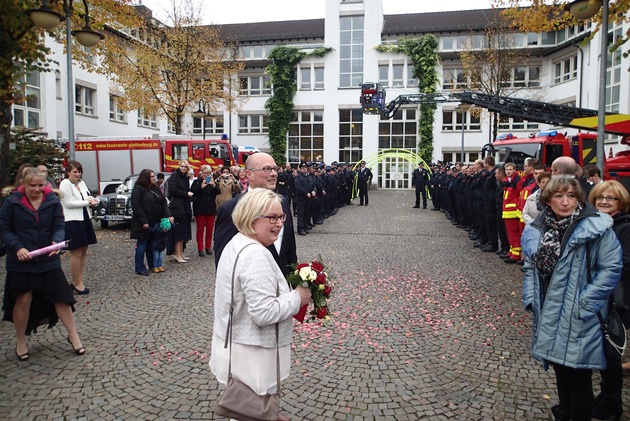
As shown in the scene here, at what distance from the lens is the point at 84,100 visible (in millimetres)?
29453

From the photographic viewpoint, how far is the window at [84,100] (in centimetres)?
2905

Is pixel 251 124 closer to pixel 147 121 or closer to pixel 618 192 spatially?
pixel 147 121

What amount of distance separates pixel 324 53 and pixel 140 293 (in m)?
34.3

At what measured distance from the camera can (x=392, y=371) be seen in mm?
4473

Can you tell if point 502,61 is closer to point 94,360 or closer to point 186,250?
point 186,250

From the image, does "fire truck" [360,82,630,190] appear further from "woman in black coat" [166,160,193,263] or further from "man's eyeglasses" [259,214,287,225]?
"man's eyeglasses" [259,214,287,225]

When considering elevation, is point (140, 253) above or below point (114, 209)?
below

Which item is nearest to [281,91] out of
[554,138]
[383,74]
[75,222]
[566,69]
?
[383,74]

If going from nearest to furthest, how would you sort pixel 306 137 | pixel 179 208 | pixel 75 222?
pixel 75 222 < pixel 179 208 < pixel 306 137

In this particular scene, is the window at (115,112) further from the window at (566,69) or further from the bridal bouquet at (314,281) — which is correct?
the bridal bouquet at (314,281)

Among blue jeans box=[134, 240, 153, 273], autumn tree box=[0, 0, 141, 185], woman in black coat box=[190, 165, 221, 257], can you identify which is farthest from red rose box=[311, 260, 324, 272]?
autumn tree box=[0, 0, 141, 185]

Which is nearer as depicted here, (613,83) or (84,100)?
(613,83)

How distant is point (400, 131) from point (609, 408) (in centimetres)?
3589

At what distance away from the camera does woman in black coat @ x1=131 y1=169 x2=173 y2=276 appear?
8508mm
